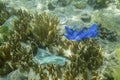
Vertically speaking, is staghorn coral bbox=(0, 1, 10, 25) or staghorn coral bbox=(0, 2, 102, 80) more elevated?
staghorn coral bbox=(0, 2, 102, 80)

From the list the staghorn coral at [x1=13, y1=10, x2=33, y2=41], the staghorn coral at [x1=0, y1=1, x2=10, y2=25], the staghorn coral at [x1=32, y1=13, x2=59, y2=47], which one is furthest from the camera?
the staghorn coral at [x1=0, y1=1, x2=10, y2=25]

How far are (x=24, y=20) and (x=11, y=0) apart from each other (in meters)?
3.67

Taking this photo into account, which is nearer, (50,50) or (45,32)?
(50,50)

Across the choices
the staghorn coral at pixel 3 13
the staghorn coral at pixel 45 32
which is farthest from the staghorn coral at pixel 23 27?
the staghorn coral at pixel 3 13

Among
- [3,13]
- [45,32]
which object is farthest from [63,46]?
[3,13]

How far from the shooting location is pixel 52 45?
6.80m

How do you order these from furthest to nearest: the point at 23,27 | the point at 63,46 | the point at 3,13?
the point at 3,13
the point at 23,27
the point at 63,46

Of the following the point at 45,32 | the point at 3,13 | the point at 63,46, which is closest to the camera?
the point at 63,46

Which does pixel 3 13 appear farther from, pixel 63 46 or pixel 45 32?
pixel 63 46

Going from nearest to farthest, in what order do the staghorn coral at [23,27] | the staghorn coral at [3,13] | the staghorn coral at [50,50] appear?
the staghorn coral at [50,50], the staghorn coral at [23,27], the staghorn coral at [3,13]

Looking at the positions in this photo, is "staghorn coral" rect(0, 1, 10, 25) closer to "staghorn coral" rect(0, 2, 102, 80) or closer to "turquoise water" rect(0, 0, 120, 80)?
"turquoise water" rect(0, 0, 120, 80)

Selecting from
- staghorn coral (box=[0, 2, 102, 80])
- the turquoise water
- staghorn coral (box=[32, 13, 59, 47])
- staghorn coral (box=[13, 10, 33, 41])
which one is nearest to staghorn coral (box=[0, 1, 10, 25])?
the turquoise water

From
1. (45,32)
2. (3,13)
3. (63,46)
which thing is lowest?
(3,13)

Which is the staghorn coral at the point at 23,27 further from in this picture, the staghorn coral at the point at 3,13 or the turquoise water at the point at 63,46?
the staghorn coral at the point at 3,13
